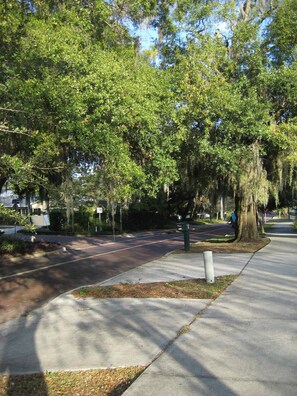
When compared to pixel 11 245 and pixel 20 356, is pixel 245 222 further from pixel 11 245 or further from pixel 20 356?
pixel 20 356

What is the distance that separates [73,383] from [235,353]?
1871 millimetres

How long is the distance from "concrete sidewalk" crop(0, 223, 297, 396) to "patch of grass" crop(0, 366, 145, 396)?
0.58 feet

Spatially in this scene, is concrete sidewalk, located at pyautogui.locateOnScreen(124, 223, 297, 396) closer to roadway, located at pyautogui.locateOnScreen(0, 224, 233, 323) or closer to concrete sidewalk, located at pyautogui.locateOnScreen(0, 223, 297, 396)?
concrete sidewalk, located at pyautogui.locateOnScreen(0, 223, 297, 396)

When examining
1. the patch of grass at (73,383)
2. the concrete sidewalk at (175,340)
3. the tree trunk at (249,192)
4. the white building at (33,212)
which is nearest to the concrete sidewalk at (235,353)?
the concrete sidewalk at (175,340)

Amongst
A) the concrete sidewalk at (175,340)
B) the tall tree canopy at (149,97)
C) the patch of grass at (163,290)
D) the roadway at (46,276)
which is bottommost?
the roadway at (46,276)

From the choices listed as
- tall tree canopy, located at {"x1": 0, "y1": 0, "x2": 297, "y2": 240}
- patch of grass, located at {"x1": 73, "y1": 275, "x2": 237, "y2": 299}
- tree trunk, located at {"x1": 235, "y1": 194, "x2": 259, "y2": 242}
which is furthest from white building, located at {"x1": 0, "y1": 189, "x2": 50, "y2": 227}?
tree trunk, located at {"x1": 235, "y1": 194, "x2": 259, "y2": 242}

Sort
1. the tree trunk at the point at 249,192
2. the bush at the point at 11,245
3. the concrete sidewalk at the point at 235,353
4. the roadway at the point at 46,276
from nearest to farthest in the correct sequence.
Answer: the concrete sidewalk at the point at 235,353
the roadway at the point at 46,276
the tree trunk at the point at 249,192
the bush at the point at 11,245

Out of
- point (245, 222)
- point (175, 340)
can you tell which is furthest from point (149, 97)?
point (245, 222)

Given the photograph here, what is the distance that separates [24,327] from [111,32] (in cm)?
1045

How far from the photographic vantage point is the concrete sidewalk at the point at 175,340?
4.36 m

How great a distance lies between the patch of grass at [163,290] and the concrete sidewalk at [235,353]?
58 centimetres

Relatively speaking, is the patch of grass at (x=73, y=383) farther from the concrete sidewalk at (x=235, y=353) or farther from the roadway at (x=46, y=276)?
the roadway at (x=46, y=276)

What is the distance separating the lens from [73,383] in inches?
175

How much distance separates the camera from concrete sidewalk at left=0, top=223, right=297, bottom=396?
436 centimetres
